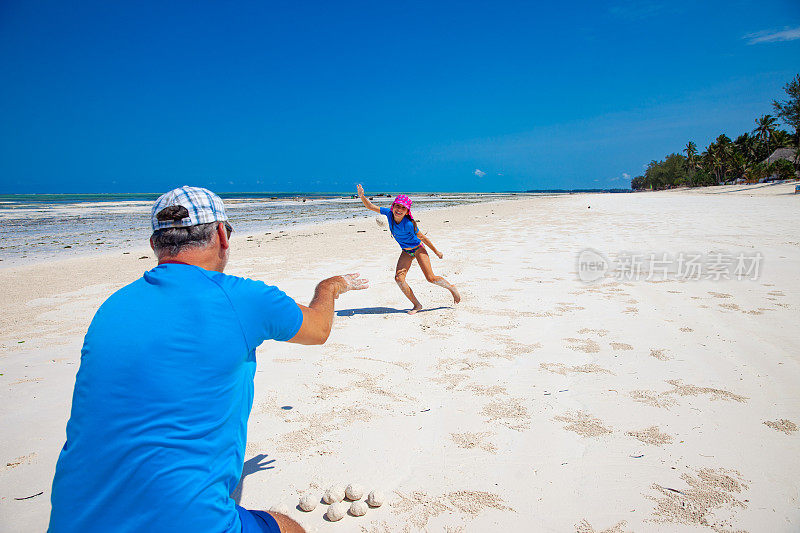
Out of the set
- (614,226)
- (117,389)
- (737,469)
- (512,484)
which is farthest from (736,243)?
(117,389)

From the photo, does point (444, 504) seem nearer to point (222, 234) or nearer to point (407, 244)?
point (222, 234)

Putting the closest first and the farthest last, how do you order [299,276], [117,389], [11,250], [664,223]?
[117,389]
[299,276]
[11,250]
[664,223]

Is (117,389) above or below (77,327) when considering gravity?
above

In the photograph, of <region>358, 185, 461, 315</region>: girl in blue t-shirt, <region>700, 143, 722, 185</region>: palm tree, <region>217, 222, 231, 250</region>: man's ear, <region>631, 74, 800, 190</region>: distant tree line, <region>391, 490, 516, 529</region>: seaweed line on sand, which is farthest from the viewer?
<region>700, 143, 722, 185</region>: palm tree

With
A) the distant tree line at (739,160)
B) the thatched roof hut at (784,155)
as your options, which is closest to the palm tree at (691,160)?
the distant tree line at (739,160)

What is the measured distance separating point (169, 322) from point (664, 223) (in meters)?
16.8

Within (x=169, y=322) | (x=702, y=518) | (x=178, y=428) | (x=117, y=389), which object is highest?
(x=169, y=322)

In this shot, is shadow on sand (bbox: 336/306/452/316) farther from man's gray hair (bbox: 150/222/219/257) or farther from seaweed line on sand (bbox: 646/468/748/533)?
man's gray hair (bbox: 150/222/219/257)

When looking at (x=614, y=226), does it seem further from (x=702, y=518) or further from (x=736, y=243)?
(x=702, y=518)

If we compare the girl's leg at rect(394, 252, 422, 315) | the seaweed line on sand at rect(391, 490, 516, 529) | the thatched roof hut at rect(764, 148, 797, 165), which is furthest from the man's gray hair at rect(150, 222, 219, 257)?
the thatched roof hut at rect(764, 148, 797, 165)

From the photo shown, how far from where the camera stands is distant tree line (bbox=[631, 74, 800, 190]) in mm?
53344

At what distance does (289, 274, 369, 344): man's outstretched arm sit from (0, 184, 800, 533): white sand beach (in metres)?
1.07

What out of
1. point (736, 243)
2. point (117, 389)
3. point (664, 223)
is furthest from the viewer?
point (664, 223)

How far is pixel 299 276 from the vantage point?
8031 millimetres
